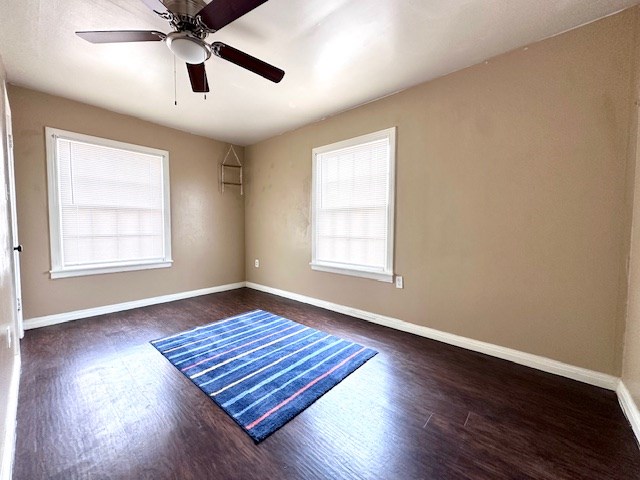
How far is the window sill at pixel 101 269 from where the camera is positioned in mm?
2949

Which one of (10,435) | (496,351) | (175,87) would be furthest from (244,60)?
(496,351)

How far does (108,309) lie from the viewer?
3.27m

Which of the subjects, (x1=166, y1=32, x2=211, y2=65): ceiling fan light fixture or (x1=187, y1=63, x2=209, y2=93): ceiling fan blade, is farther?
(x1=187, y1=63, x2=209, y2=93): ceiling fan blade

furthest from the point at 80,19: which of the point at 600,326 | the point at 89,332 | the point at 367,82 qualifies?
the point at 600,326

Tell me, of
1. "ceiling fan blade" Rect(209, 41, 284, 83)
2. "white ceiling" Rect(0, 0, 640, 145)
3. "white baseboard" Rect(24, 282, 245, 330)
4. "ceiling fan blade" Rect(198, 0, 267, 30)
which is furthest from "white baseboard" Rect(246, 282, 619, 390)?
"ceiling fan blade" Rect(198, 0, 267, 30)

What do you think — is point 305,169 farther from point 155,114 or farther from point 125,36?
point 125,36

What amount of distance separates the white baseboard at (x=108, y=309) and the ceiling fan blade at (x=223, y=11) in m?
3.34

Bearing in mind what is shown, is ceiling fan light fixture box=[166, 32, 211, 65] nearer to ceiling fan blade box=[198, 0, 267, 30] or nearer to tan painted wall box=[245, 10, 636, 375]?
ceiling fan blade box=[198, 0, 267, 30]

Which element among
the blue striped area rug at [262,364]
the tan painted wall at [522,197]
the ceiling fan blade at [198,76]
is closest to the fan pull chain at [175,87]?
the ceiling fan blade at [198,76]

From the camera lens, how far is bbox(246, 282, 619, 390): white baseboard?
1835mm

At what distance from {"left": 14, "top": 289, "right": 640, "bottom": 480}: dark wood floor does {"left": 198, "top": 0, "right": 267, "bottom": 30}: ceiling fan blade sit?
2.19m

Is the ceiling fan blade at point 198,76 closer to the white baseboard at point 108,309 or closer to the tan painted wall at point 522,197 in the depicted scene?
the tan painted wall at point 522,197

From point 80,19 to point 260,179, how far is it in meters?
2.72

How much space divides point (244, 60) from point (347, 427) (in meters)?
2.35
